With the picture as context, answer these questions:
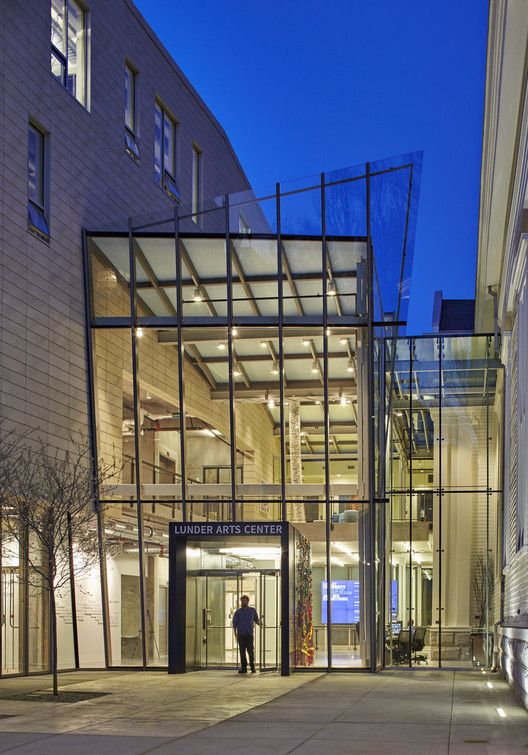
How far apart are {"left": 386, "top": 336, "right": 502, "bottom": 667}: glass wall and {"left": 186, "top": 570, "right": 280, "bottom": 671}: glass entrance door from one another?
345cm

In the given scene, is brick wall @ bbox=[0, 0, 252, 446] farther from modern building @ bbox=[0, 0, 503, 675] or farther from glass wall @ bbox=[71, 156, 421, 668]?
glass wall @ bbox=[71, 156, 421, 668]

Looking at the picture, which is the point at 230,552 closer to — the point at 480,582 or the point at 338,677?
the point at 338,677

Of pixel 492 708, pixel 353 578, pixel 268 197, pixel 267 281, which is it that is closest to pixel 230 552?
pixel 353 578

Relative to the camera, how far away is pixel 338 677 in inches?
957

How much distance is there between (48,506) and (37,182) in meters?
7.54

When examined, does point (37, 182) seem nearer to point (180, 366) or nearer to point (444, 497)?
point (180, 366)

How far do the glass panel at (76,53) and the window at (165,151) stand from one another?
4.70 metres

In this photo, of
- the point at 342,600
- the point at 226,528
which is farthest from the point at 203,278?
the point at 342,600

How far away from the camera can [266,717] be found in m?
15.5

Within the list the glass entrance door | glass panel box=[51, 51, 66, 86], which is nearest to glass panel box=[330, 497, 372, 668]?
the glass entrance door

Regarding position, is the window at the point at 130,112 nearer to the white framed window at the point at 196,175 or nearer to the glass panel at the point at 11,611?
the white framed window at the point at 196,175

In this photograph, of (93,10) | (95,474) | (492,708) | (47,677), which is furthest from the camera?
(93,10)

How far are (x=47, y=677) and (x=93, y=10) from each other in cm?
1501

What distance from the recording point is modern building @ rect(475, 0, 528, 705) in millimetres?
17859
